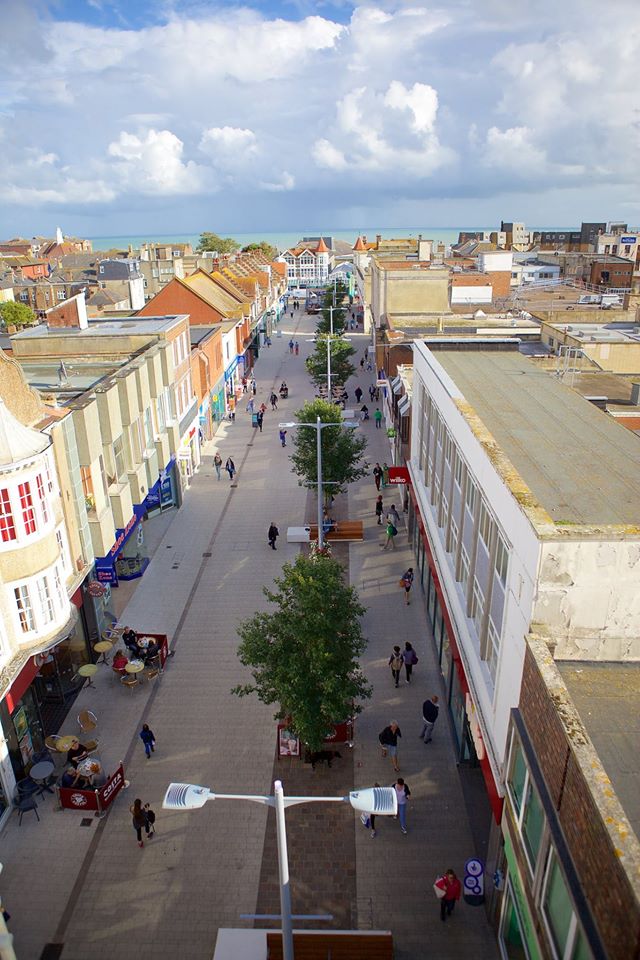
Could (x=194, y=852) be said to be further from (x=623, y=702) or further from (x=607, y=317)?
(x=607, y=317)

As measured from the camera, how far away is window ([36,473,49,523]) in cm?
1502

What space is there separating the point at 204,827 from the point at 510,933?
657cm

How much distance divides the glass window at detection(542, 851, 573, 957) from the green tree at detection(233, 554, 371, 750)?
6.09m

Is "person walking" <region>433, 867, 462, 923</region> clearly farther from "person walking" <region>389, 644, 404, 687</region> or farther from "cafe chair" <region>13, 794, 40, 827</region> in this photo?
"cafe chair" <region>13, 794, 40, 827</region>

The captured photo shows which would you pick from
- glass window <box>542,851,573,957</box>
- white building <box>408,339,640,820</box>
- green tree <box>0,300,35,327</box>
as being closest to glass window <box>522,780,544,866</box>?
glass window <box>542,851,573,957</box>

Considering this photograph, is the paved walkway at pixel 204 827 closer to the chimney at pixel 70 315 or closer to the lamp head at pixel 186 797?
the lamp head at pixel 186 797

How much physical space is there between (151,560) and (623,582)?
20.2 metres

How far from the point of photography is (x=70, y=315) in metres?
32.9

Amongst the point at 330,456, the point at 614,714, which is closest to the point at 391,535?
the point at 330,456

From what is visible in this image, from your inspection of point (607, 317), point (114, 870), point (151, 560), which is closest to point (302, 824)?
point (114, 870)

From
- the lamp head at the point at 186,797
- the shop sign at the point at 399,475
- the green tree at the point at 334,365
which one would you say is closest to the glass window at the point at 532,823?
the lamp head at the point at 186,797

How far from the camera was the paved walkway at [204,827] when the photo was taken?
12.1m

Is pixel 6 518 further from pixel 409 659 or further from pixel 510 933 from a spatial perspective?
pixel 510 933

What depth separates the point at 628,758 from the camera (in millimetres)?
7895
